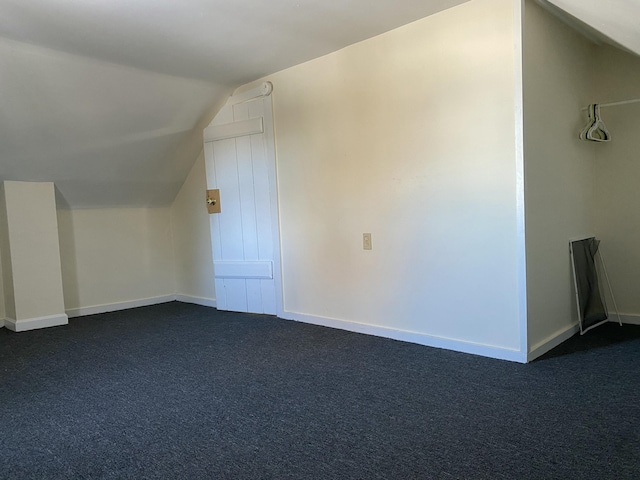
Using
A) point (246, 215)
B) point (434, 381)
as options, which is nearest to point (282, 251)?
point (246, 215)

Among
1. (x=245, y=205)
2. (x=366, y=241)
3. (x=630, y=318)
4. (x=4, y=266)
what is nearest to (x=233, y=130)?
(x=245, y=205)

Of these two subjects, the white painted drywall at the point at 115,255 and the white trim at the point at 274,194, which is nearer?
the white trim at the point at 274,194

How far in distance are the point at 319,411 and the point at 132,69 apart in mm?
3050

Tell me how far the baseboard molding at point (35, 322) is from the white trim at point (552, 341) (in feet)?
13.7

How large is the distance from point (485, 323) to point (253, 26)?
246cm

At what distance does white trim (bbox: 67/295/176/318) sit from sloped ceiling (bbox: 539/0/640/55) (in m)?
4.78

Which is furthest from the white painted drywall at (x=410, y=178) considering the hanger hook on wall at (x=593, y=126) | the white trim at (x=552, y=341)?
the hanger hook on wall at (x=593, y=126)

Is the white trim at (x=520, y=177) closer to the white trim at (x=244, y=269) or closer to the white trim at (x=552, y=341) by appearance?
the white trim at (x=552, y=341)

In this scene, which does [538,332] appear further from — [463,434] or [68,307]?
[68,307]

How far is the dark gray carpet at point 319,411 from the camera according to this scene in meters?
1.78

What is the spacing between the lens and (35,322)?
434 centimetres

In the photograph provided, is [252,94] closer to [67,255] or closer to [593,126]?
[67,255]

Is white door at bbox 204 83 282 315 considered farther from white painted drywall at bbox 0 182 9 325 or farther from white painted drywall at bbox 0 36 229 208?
white painted drywall at bbox 0 182 9 325

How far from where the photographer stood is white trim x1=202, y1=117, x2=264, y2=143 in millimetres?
4262
